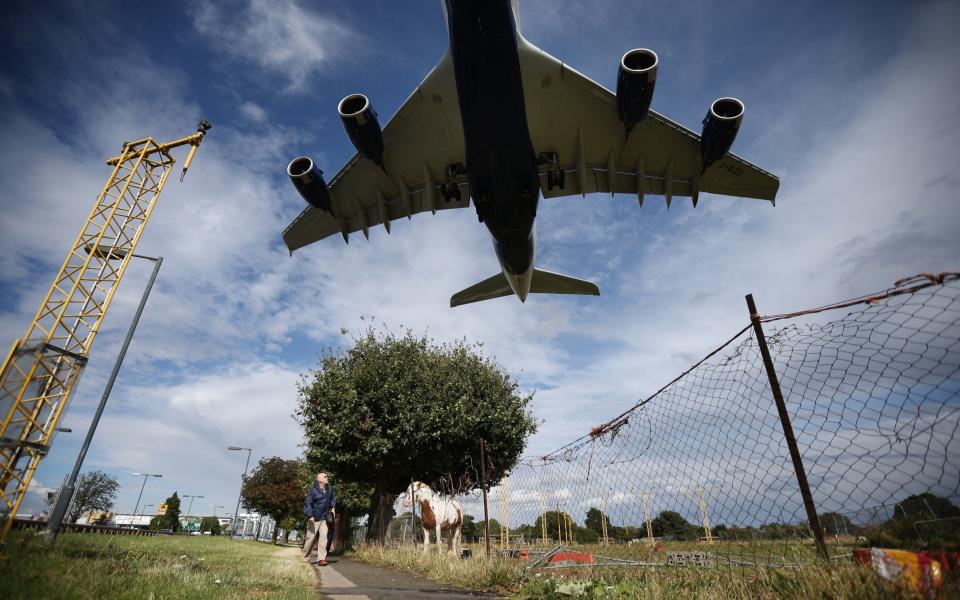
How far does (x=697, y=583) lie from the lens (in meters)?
3.77

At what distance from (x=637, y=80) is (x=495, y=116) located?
2.37 m

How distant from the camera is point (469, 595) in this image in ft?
16.8

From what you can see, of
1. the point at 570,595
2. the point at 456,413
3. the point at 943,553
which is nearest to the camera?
the point at 943,553

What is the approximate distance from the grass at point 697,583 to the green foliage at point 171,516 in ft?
235

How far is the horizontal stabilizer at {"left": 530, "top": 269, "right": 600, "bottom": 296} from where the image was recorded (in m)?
12.8

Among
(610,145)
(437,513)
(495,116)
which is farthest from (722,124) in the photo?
(437,513)

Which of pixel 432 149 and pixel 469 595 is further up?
pixel 432 149

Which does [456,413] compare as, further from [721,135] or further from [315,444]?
[721,135]

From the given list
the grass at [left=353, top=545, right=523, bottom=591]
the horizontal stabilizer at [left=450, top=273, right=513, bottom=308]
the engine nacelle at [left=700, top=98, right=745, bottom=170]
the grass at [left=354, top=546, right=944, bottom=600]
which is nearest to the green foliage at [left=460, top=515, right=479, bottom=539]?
the horizontal stabilizer at [left=450, top=273, right=513, bottom=308]

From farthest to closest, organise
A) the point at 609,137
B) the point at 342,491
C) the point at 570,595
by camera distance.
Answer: the point at 342,491 < the point at 609,137 < the point at 570,595

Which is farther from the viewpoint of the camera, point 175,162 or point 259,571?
point 175,162

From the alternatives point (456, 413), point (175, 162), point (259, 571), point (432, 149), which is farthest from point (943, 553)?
point (175, 162)

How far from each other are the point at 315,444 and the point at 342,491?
Answer: 8.02m

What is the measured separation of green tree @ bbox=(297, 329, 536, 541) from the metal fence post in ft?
43.2
